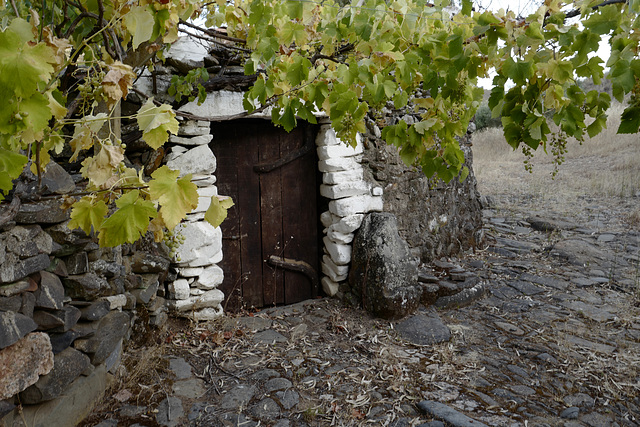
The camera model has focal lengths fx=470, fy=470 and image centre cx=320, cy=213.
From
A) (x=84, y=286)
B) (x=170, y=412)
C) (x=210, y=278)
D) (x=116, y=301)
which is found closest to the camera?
(x=84, y=286)

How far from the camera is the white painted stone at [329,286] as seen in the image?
4438 millimetres

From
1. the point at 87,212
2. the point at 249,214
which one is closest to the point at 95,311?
the point at 87,212

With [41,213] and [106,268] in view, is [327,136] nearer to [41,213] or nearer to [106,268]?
[106,268]

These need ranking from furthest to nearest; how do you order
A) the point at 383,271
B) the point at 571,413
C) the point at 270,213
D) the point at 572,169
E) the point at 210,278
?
the point at 572,169, the point at 270,213, the point at 383,271, the point at 210,278, the point at 571,413

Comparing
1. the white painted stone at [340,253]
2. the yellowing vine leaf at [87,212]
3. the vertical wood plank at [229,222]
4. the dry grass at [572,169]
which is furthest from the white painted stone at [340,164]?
the dry grass at [572,169]

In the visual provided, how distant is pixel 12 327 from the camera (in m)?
2.02

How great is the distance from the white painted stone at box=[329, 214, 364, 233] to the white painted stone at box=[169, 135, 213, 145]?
4.52 feet

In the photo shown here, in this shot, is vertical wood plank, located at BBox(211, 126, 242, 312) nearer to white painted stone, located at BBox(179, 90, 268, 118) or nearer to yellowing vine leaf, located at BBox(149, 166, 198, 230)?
white painted stone, located at BBox(179, 90, 268, 118)

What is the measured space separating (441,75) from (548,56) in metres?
0.42

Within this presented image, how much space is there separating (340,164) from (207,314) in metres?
1.75

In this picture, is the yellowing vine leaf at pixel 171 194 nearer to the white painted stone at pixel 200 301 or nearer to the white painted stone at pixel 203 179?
the white painted stone at pixel 203 179

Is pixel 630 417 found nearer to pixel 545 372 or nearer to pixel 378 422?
pixel 545 372

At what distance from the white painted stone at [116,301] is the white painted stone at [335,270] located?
1966mm

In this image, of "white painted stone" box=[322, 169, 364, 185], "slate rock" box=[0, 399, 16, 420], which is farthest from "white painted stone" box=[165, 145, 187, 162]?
"slate rock" box=[0, 399, 16, 420]
